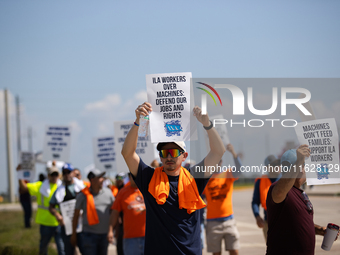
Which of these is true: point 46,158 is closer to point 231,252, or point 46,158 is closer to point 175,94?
point 231,252

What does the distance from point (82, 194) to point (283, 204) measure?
414cm

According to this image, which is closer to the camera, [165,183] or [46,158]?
[165,183]

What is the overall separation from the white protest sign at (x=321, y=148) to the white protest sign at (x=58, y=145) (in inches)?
291

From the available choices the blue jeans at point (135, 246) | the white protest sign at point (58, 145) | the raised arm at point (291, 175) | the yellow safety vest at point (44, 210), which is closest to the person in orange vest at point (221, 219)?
the blue jeans at point (135, 246)

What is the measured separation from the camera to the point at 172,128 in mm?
4324

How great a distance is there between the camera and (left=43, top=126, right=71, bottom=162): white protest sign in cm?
1059

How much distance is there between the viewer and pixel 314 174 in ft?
14.2

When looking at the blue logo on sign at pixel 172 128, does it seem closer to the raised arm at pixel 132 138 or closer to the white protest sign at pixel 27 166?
the raised arm at pixel 132 138

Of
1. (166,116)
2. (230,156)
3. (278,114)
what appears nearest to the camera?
(166,116)

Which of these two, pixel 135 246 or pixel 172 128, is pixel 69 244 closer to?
pixel 135 246

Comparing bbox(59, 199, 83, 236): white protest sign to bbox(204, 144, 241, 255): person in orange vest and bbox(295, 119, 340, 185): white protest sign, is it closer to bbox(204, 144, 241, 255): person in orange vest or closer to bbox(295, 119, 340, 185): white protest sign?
bbox(204, 144, 241, 255): person in orange vest

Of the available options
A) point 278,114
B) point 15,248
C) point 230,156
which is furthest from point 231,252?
point 15,248

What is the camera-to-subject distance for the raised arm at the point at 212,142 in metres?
4.07

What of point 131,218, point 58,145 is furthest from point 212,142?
point 58,145
